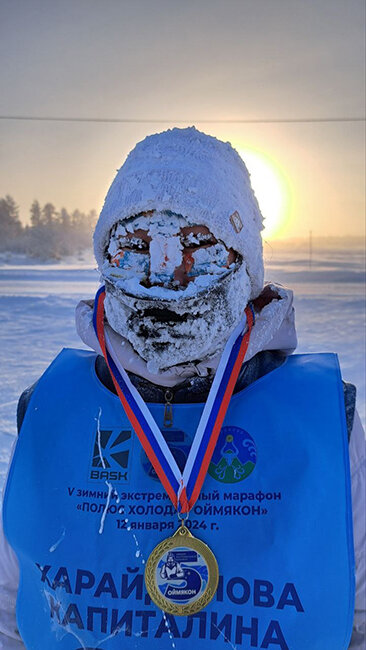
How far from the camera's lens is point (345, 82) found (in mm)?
3029

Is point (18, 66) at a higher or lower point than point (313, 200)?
higher

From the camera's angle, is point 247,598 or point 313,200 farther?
point 313,200

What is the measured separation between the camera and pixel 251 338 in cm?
109

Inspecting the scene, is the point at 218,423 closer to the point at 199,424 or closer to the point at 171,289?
the point at 199,424

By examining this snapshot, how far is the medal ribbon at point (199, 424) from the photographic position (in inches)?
39.5

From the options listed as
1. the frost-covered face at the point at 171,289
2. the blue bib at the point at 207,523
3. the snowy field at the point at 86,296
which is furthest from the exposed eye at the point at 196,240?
the snowy field at the point at 86,296

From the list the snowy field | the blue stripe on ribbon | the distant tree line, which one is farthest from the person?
the distant tree line

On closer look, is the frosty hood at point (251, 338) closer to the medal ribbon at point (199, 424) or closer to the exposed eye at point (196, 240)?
the medal ribbon at point (199, 424)

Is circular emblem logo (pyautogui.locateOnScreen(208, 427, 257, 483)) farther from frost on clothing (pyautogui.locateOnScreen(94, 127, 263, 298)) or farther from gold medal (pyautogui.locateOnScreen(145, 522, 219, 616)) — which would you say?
frost on clothing (pyautogui.locateOnScreen(94, 127, 263, 298))

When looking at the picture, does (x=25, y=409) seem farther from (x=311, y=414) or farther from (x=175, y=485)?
(x=311, y=414)

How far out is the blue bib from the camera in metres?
0.96

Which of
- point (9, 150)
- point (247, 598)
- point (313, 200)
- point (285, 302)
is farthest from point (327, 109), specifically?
point (247, 598)

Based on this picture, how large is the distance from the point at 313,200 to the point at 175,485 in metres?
2.80

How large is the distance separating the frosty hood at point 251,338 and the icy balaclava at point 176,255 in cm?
3
